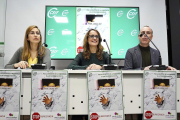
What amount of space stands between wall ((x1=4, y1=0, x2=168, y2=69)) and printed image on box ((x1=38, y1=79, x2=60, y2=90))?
1.77m

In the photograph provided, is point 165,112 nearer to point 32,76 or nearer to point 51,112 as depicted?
point 51,112

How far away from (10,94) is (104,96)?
525mm

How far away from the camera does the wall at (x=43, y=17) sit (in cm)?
261

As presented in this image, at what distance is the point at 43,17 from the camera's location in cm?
263

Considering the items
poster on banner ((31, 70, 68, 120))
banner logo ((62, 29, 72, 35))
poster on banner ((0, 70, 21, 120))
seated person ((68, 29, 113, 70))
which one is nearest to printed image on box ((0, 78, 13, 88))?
poster on banner ((0, 70, 21, 120))

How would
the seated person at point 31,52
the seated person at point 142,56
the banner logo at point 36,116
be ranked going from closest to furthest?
1. the banner logo at point 36,116
2. the seated person at point 31,52
3. the seated person at point 142,56

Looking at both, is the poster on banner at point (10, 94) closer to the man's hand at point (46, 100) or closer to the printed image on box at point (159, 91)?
the man's hand at point (46, 100)

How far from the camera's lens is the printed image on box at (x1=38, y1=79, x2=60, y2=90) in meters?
0.84

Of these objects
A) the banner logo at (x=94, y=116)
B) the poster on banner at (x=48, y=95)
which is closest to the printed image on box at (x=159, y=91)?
the banner logo at (x=94, y=116)

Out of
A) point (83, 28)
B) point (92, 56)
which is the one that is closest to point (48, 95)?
point (92, 56)

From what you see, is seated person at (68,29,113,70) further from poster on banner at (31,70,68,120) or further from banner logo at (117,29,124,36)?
poster on banner at (31,70,68,120)

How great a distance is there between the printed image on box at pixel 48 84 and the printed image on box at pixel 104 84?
0.22 metres

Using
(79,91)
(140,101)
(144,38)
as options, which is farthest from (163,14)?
(79,91)

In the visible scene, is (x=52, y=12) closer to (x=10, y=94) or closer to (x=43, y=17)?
(x=43, y=17)
